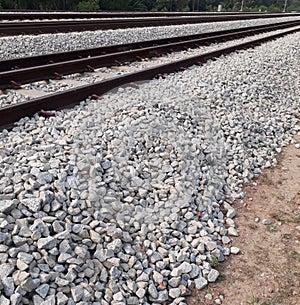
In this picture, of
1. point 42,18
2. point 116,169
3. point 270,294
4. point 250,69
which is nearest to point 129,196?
point 116,169

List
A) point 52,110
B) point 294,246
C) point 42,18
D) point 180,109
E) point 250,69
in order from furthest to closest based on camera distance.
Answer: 1. point 42,18
2. point 250,69
3. point 180,109
4. point 52,110
5. point 294,246

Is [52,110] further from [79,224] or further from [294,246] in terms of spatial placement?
[294,246]

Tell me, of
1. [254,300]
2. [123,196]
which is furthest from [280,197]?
[123,196]

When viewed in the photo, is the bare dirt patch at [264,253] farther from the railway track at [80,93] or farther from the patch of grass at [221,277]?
the railway track at [80,93]

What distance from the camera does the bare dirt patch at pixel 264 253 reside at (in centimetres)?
355

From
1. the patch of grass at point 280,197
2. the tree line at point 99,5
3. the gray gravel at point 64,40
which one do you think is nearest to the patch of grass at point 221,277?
the patch of grass at point 280,197

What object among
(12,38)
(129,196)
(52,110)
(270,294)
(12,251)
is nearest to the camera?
(12,251)

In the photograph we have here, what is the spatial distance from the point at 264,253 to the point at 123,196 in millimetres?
1662

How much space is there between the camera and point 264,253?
4078 mm

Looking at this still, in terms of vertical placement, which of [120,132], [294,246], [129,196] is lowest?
[294,246]

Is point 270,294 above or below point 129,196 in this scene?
below

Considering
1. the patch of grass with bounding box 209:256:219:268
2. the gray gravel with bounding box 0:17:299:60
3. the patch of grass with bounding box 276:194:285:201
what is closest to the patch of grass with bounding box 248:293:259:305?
the patch of grass with bounding box 209:256:219:268

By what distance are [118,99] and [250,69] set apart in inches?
191

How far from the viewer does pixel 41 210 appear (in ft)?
10.9
